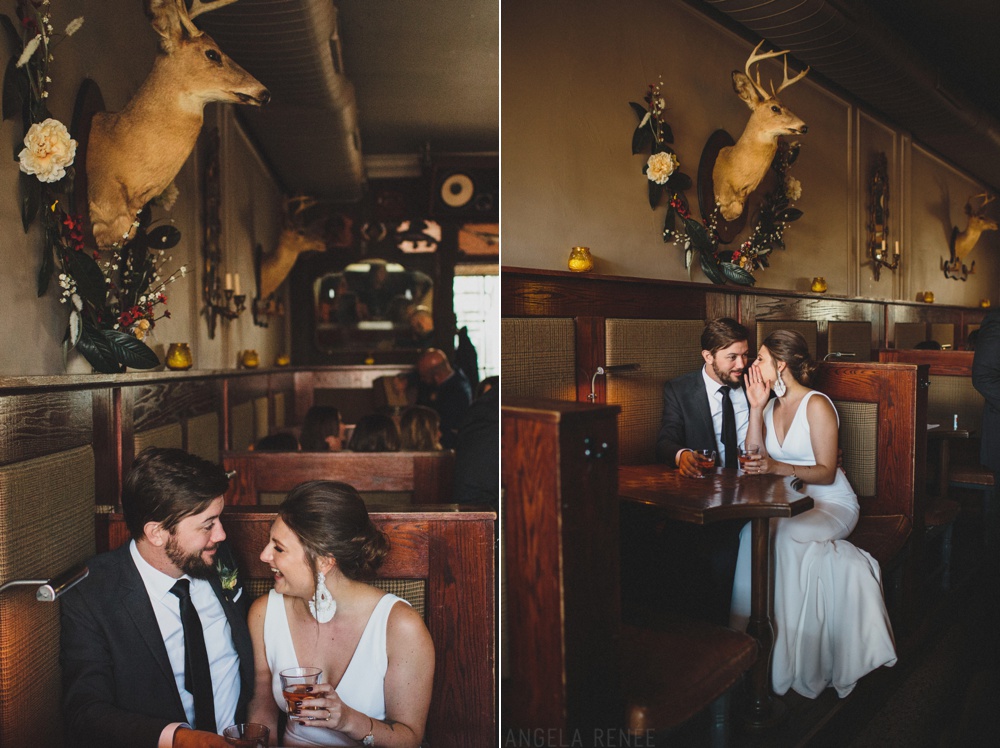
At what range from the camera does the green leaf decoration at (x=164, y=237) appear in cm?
173

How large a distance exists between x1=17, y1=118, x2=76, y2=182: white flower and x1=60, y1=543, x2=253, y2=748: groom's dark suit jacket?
0.70 m

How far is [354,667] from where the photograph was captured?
51.6 inches

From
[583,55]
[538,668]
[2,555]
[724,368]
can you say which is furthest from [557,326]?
[2,555]

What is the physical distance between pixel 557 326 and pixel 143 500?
5.23ft

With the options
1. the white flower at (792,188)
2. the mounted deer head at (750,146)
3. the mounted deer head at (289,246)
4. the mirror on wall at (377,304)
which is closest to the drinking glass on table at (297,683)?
the mounted deer head at (289,246)

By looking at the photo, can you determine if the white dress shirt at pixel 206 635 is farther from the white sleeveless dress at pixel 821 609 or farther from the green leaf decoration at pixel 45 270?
the white sleeveless dress at pixel 821 609

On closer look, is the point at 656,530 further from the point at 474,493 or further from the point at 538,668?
the point at 538,668

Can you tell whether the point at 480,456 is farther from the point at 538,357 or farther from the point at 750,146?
the point at 750,146

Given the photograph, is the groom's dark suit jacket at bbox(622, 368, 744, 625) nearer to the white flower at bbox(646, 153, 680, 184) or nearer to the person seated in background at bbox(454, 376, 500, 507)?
the person seated in background at bbox(454, 376, 500, 507)

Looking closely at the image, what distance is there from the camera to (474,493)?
199 cm

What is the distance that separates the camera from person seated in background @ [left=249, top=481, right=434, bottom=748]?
51.8 inches

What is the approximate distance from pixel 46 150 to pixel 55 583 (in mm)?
748

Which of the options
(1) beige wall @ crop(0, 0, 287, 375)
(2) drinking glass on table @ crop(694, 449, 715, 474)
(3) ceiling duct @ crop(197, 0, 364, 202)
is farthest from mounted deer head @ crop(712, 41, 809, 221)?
(1) beige wall @ crop(0, 0, 287, 375)

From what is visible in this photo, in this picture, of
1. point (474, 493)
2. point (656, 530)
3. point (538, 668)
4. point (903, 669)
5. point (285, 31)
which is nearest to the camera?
point (538, 668)
